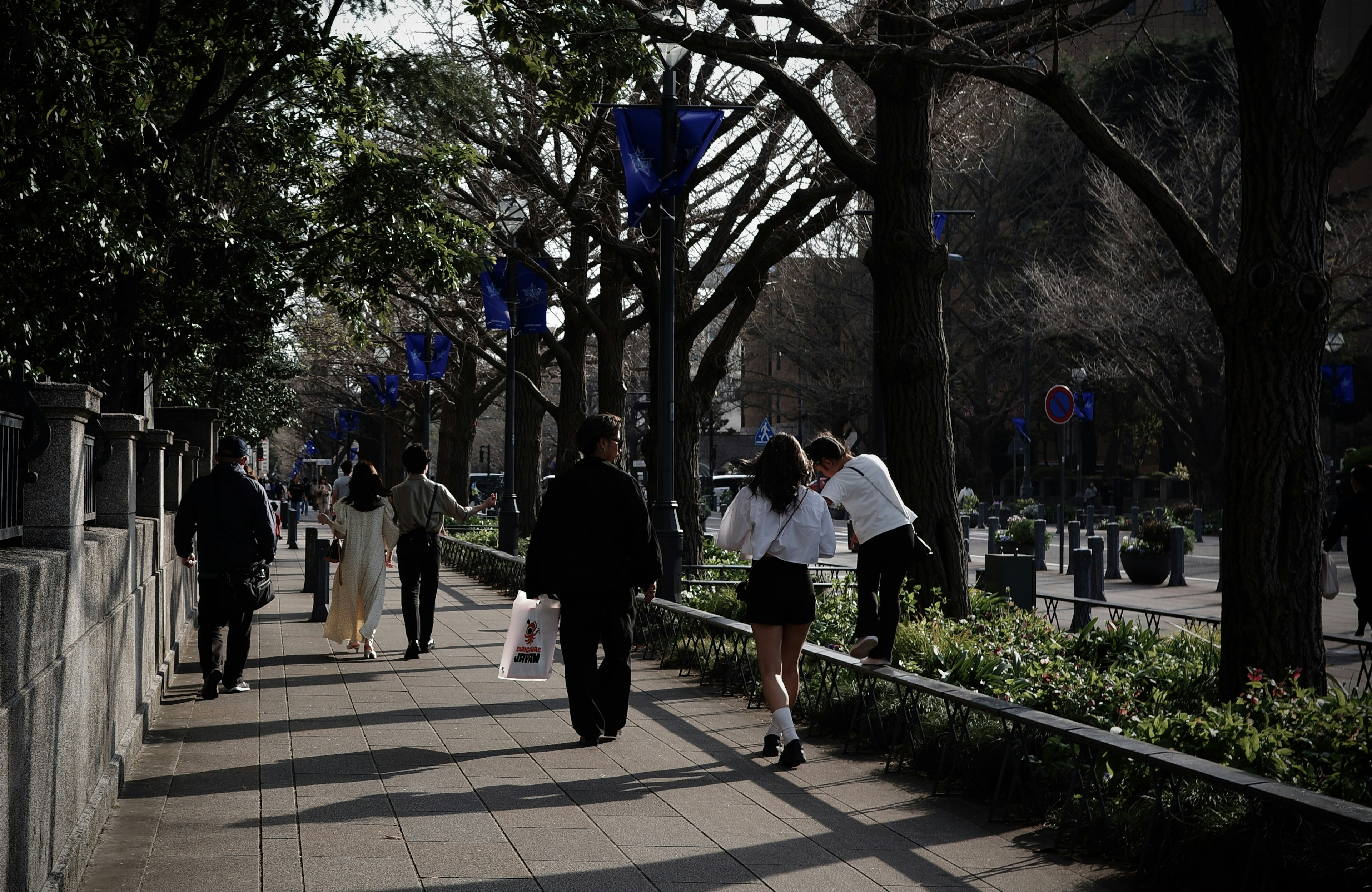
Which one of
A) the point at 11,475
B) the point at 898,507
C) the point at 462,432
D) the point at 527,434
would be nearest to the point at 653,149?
the point at 898,507

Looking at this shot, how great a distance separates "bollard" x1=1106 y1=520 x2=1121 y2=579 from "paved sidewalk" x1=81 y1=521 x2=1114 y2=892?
16624mm

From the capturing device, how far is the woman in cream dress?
12250 millimetres

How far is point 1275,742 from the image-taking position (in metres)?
5.71

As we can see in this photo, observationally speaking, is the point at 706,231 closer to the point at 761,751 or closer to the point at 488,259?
the point at 488,259

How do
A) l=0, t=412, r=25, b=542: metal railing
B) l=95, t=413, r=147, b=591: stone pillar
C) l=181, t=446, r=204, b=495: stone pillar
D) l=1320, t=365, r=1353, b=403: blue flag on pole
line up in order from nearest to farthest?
1. l=0, t=412, r=25, b=542: metal railing
2. l=95, t=413, r=147, b=591: stone pillar
3. l=181, t=446, r=204, b=495: stone pillar
4. l=1320, t=365, r=1353, b=403: blue flag on pole

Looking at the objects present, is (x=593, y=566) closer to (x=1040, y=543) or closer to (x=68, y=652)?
(x=68, y=652)

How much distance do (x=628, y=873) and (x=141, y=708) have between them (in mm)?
3887

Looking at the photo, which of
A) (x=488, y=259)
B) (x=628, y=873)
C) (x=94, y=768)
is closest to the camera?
(x=628, y=873)

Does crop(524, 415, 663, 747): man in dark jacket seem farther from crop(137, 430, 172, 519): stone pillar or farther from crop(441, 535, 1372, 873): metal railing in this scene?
crop(137, 430, 172, 519): stone pillar

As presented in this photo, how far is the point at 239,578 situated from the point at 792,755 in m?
4.37

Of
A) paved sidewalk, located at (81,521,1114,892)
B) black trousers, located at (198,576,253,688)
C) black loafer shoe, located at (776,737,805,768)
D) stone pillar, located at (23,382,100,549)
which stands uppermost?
stone pillar, located at (23,382,100,549)

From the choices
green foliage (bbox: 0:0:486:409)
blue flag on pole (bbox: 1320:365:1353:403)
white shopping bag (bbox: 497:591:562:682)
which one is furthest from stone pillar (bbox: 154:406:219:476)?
blue flag on pole (bbox: 1320:365:1353:403)

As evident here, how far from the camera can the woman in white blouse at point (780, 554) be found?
7652 mm

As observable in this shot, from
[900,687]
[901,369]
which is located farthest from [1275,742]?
[901,369]
